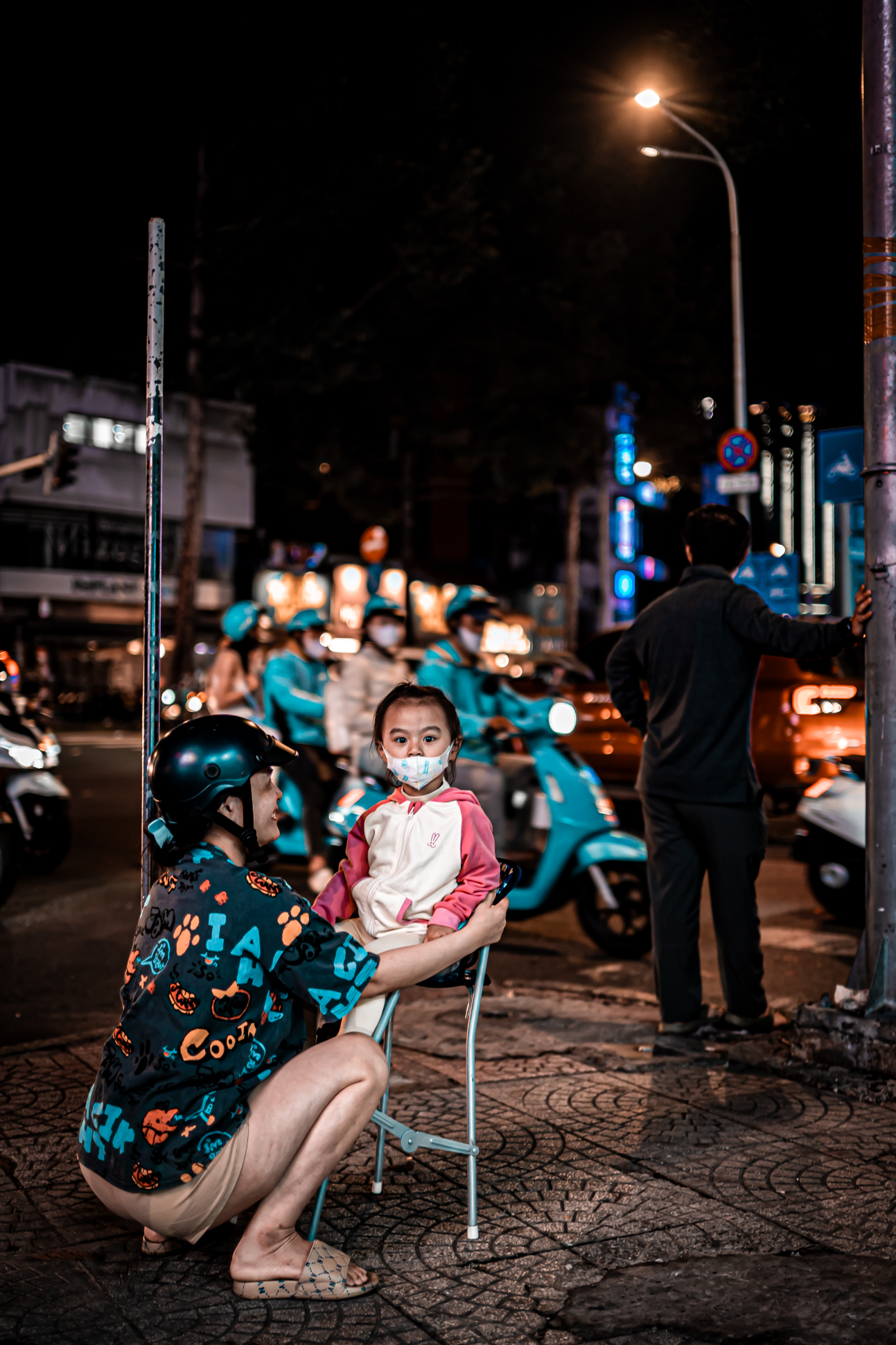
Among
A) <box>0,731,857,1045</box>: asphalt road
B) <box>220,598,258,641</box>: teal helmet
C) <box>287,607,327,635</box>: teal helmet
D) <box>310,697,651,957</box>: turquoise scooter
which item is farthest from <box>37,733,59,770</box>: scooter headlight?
<box>310,697,651,957</box>: turquoise scooter

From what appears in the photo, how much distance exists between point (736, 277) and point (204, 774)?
17.1 metres

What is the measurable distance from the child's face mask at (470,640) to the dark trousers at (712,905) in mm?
2593

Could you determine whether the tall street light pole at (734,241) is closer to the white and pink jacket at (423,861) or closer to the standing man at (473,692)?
the standing man at (473,692)

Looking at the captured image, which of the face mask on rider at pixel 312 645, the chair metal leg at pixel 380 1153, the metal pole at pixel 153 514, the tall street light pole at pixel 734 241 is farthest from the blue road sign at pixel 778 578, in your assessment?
the chair metal leg at pixel 380 1153

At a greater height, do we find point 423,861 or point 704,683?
point 704,683

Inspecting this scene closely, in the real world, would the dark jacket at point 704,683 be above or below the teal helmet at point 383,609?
below

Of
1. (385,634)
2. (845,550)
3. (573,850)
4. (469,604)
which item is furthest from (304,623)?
(845,550)

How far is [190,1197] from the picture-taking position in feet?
8.74

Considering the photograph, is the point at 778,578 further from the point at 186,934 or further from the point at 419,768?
the point at 186,934

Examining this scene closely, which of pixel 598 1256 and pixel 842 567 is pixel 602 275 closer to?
pixel 842 567

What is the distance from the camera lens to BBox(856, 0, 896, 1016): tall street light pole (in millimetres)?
4418

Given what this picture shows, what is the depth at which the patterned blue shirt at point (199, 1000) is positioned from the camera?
103 inches

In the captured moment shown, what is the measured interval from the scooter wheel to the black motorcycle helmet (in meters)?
4.25

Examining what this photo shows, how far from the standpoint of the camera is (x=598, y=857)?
6.66m
